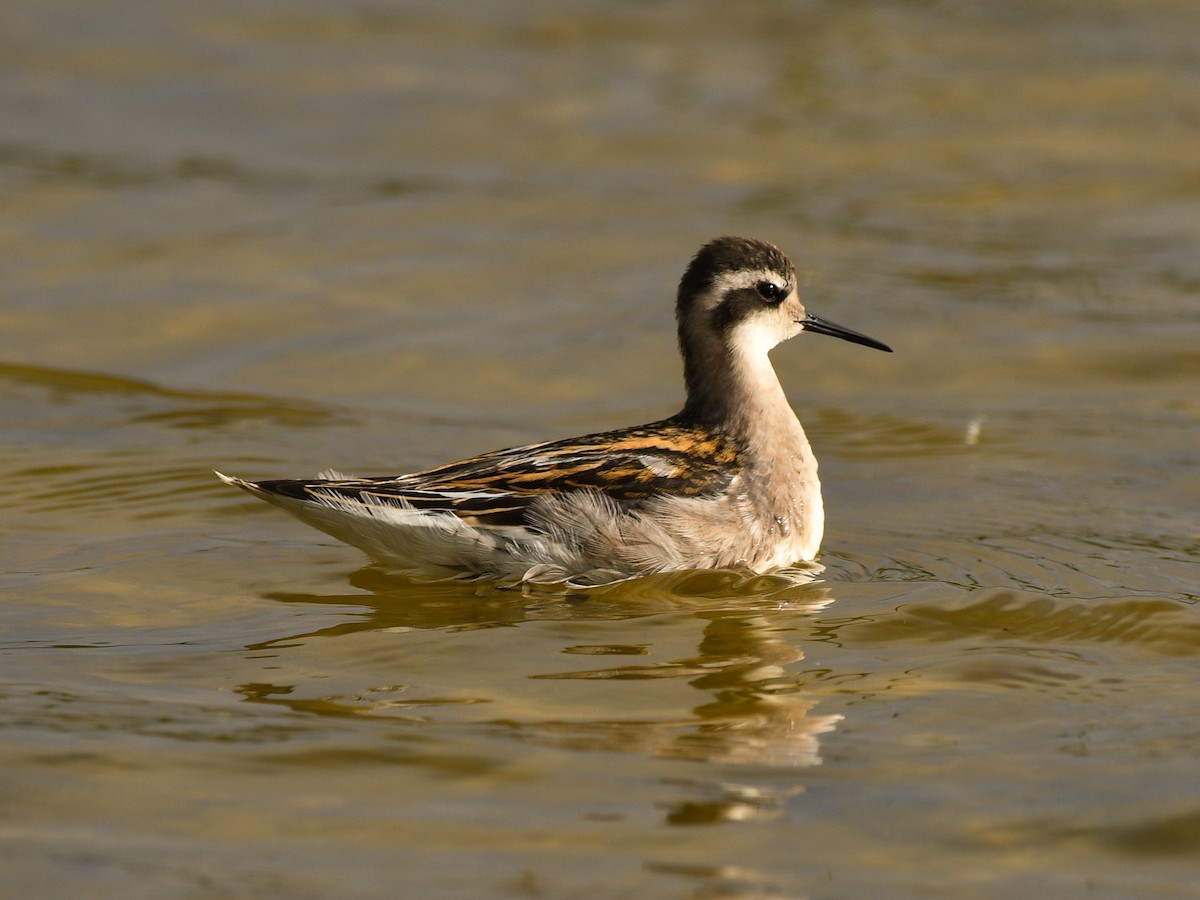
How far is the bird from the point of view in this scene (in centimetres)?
789

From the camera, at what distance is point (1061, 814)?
18.9 feet

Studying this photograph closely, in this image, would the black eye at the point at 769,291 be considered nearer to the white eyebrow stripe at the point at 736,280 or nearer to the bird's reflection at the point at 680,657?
the white eyebrow stripe at the point at 736,280

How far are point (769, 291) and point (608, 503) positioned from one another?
5.31 ft

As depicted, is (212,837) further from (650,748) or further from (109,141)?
(109,141)

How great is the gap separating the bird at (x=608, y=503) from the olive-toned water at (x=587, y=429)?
0.59 ft

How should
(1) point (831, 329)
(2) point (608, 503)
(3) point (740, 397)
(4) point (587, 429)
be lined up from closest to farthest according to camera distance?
(2) point (608, 503) → (3) point (740, 397) → (1) point (831, 329) → (4) point (587, 429)

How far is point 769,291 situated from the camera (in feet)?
29.7

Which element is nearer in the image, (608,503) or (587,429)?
(608,503)

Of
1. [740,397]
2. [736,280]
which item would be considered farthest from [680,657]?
[736,280]

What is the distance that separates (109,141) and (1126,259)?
879 centimetres

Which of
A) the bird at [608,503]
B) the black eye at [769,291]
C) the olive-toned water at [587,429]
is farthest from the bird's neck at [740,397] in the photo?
the olive-toned water at [587,429]

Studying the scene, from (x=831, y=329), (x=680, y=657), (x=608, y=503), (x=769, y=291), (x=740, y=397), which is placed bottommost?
(x=680, y=657)

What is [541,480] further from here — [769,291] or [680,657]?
[769,291]

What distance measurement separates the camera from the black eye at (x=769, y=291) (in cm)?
904
